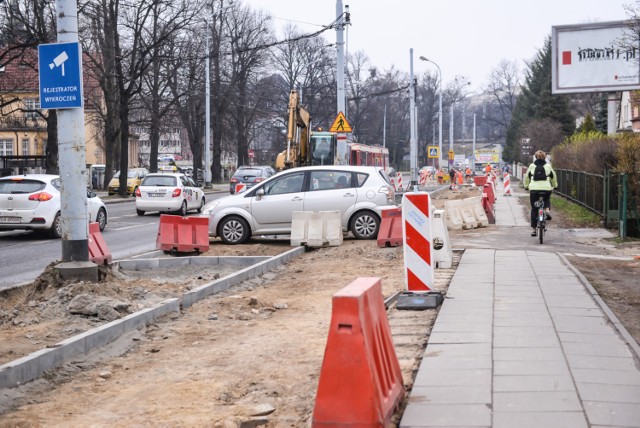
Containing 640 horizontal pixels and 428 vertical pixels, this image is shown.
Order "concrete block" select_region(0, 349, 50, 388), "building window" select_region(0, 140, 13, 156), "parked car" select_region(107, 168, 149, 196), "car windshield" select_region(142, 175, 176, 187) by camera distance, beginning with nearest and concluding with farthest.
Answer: "concrete block" select_region(0, 349, 50, 388), "car windshield" select_region(142, 175, 176, 187), "parked car" select_region(107, 168, 149, 196), "building window" select_region(0, 140, 13, 156)

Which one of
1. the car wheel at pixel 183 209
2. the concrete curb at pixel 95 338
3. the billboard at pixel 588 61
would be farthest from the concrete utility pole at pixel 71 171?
the billboard at pixel 588 61

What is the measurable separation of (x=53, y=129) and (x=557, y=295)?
36.1 metres

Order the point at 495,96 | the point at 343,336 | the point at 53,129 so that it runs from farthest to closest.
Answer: the point at 495,96, the point at 53,129, the point at 343,336

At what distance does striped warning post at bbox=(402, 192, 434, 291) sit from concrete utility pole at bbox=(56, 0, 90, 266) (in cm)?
373

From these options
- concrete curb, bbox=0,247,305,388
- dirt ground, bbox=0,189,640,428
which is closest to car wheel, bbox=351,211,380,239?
dirt ground, bbox=0,189,640,428

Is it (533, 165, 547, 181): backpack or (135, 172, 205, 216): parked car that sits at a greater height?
(533, 165, 547, 181): backpack

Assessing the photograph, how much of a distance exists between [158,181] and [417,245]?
22.0 metres

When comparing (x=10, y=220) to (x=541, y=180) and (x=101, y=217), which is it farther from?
(x=541, y=180)

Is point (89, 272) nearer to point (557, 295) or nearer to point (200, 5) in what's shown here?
point (557, 295)

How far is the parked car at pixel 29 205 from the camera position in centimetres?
1997

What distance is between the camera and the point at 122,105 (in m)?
45.3

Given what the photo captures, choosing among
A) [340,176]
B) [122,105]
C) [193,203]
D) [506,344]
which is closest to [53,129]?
[122,105]

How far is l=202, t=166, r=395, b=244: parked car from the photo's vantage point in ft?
58.0

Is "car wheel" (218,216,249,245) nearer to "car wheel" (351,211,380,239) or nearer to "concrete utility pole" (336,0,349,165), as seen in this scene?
"car wheel" (351,211,380,239)
